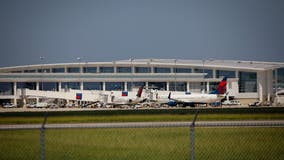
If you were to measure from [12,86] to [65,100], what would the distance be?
1861cm

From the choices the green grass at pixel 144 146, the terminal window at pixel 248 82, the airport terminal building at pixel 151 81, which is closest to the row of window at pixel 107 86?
the airport terminal building at pixel 151 81

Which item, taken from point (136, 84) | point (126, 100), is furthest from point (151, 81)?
point (126, 100)

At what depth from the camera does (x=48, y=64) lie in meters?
134

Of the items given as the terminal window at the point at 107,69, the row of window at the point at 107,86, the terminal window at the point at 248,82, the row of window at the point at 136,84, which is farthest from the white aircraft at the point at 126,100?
the terminal window at the point at 107,69

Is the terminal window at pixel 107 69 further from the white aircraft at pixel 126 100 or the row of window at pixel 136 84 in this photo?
the white aircraft at pixel 126 100

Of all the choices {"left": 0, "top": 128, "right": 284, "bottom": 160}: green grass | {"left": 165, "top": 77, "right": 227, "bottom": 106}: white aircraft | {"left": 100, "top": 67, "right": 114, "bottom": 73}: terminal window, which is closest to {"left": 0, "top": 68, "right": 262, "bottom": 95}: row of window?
{"left": 100, "top": 67, "right": 114, "bottom": 73}: terminal window

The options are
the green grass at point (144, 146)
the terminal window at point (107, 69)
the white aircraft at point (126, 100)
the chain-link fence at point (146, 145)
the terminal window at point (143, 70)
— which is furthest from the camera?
the terminal window at point (107, 69)

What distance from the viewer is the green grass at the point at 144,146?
1811 centimetres

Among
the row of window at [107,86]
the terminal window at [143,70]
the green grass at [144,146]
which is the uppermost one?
the terminal window at [143,70]

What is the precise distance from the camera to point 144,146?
66.2ft

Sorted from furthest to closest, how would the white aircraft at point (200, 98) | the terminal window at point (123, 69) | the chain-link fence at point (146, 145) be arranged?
the terminal window at point (123, 69) < the white aircraft at point (200, 98) < the chain-link fence at point (146, 145)

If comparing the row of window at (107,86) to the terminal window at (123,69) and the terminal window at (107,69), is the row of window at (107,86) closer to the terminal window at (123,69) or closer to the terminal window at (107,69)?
the terminal window at (123,69)

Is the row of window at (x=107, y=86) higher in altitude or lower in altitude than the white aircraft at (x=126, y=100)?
higher

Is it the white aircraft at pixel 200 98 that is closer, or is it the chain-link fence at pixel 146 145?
the chain-link fence at pixel 146 145
